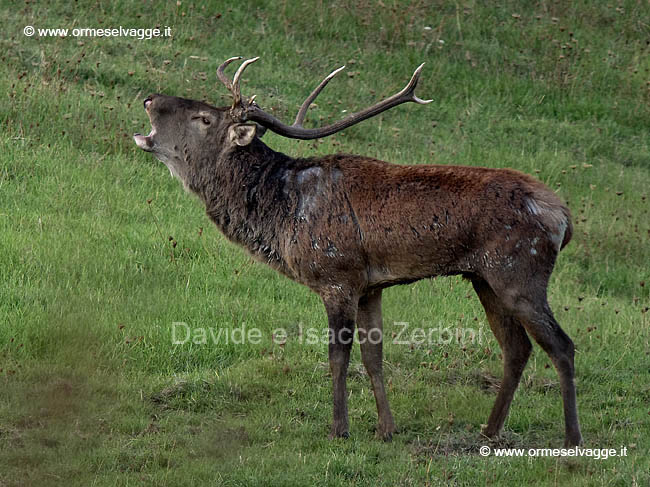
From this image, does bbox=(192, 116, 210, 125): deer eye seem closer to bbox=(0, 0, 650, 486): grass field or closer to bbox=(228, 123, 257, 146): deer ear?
bbox=(228, 123, 257, 146): deer ear

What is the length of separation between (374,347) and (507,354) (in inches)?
34.6

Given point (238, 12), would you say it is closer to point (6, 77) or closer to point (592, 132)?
point (6, 77)

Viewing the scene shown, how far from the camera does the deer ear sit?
6.90 m

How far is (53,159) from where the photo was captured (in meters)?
10.2

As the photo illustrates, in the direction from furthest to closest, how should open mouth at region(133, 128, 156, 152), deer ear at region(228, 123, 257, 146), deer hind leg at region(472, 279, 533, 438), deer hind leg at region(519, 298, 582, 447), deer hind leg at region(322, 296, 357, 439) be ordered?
1. open mouth at region(133, 128, 156, 152)
2. deer ear at region(228, 123, 257, 146)
3. deer hind leg at region(472, 279, 533, 438)
4. deer hind leg at region(322, 296, 357, 439)
5. deer hind leg at region(519, 298, 582, 447)

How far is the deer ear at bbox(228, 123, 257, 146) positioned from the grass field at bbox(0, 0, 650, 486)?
1.53 m

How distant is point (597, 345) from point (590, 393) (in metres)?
0.87

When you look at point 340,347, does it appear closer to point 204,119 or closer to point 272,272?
point 204,119

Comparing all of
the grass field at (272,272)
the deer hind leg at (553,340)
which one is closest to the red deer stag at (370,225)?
the deer hind leg at (553,340)

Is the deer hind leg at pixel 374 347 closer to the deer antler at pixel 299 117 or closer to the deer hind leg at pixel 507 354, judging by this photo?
the deer hind leg at pixel 507 354

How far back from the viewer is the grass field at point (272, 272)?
20.4ft

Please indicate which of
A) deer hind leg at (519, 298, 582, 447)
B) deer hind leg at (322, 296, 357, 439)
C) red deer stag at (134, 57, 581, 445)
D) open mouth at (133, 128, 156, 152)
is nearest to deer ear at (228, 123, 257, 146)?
red deer stag at (134, 57, 581, 445)

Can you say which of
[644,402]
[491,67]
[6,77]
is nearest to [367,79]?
[491,67]

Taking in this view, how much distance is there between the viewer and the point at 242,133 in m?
6.94
